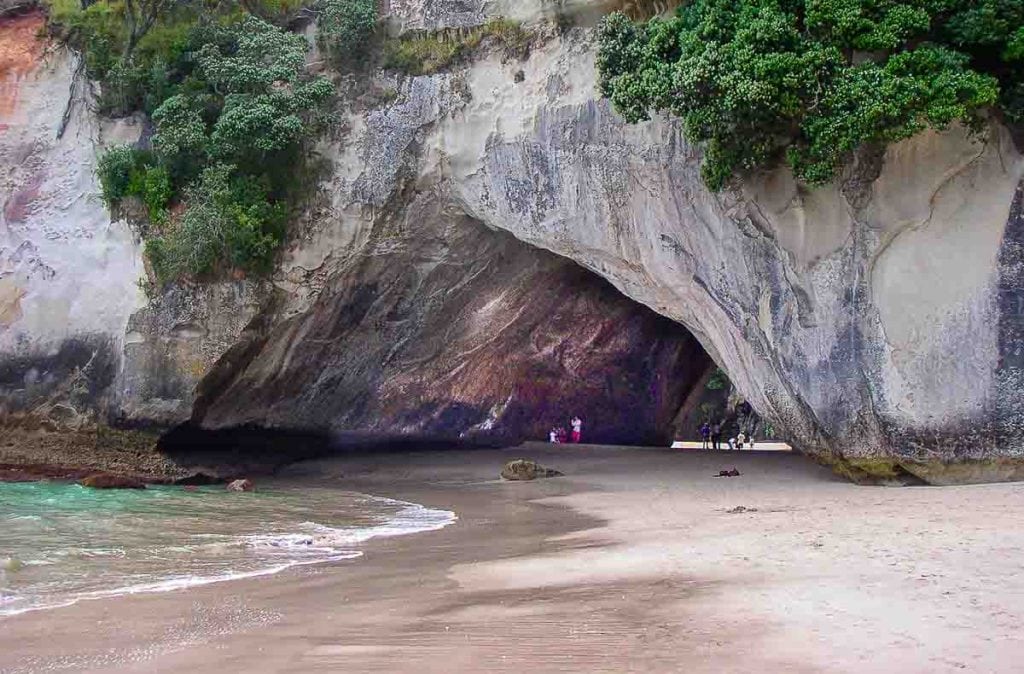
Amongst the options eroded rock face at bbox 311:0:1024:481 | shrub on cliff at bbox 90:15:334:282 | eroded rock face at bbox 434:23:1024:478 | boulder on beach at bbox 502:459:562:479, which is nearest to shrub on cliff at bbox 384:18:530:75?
eroded rock face at bbox 311:0:1024:481

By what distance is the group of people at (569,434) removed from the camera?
25750 mm

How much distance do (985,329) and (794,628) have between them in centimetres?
803

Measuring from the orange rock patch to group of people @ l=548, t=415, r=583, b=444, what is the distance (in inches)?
608

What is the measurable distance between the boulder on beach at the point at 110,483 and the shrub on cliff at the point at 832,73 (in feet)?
37.1

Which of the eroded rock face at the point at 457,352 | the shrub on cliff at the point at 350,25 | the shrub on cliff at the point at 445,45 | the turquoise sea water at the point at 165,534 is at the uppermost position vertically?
the shrub on cliff at the point at 350,25

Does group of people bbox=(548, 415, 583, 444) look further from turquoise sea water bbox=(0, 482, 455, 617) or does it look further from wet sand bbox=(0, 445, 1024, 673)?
wet sand bbox=(0, 445, 1024, 673)

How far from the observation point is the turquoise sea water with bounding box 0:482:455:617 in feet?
24.3

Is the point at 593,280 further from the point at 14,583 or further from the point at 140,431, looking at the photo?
the point at 14,583

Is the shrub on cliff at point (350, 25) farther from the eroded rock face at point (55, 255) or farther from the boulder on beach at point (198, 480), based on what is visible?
the boulder on beach at point (198, 480)

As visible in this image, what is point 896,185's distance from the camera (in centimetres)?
1185

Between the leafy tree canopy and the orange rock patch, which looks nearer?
the leafy tree canopy

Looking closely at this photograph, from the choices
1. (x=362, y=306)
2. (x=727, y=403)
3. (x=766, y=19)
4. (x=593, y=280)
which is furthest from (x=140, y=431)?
(x=727, y=403)

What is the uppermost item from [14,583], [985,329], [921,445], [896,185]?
[896,185]

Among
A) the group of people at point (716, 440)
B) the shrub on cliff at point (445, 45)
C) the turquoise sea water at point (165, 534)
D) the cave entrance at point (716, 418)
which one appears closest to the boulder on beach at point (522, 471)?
the turquoise sea water at point (165, 534)
